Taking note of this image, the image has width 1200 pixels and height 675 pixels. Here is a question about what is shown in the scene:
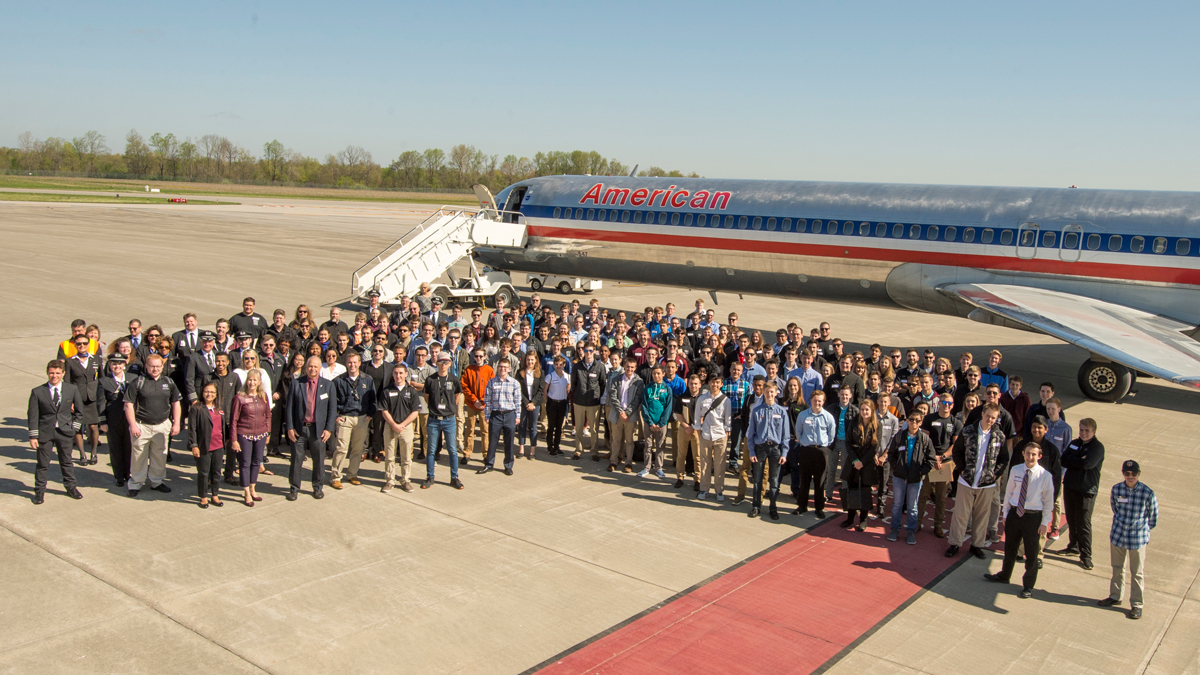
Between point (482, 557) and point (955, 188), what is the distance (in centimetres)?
1444

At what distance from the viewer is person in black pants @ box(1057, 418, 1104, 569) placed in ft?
26.2

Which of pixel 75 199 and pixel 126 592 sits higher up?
pixel 75 199

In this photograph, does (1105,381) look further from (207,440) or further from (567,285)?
(567,285)

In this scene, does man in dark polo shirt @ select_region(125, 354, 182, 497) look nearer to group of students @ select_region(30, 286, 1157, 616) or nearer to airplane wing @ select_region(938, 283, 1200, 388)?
group of students @ select_region(30, 286, 1157, 616)

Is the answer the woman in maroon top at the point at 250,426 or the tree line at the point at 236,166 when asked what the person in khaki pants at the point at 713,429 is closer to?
the woman in maroon top at the point at 250,426

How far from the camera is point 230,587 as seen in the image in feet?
23.5

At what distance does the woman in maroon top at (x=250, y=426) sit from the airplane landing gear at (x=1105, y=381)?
14.7m

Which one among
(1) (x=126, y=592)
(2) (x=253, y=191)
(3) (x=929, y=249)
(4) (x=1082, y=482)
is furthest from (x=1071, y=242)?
(2) (x=253, y=191)

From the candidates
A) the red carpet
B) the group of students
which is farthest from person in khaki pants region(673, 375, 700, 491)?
the red carpet

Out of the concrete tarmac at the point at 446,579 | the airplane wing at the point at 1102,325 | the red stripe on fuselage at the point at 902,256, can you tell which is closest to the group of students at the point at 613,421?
the concrete tarmac at the point at 446,579

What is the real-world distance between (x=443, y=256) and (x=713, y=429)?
51.8 feet

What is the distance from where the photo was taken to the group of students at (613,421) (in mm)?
8477

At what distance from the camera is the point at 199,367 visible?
10547 millimetres

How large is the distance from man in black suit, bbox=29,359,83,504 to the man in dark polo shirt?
0.58 meters
